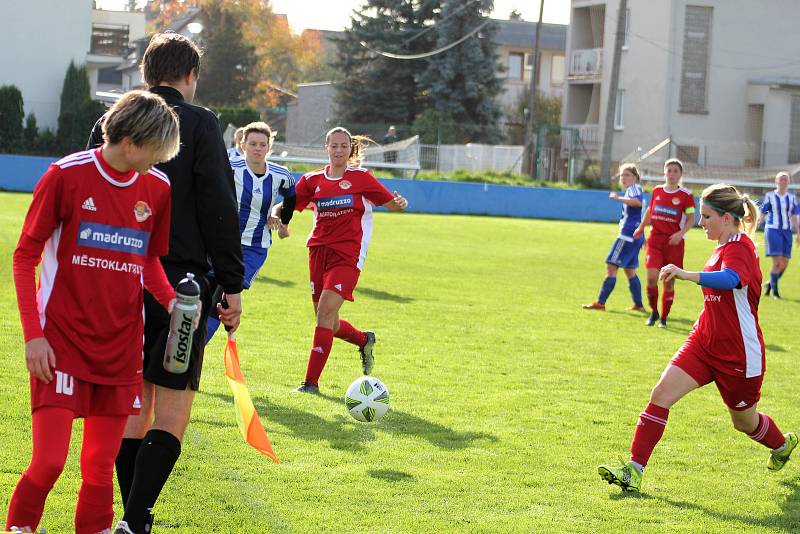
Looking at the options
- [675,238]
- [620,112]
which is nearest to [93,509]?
[675,238]

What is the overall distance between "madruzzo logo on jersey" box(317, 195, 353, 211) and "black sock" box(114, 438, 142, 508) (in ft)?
14.5

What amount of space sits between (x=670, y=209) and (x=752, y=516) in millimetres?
8290

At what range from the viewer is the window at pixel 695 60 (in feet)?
151

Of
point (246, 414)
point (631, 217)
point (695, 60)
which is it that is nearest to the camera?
point (246, 414)

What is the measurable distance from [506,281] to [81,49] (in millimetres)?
29132

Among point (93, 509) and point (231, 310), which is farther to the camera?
point (231, 310)

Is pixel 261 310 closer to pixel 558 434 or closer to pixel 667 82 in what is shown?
pixel 558 434

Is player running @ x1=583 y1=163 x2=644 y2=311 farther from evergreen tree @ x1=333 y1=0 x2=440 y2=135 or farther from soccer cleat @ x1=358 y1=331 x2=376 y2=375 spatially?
evergreen tree @ x1=333 y1=0 x2=440 y2=135

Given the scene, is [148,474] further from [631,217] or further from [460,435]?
[631,217]

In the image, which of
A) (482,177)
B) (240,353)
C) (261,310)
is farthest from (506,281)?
(482,177)

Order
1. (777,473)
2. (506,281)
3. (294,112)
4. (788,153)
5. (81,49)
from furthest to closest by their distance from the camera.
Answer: (294,112) < (788,153) < (81,49) < (506,281) < (777,473)

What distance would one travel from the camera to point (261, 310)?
12.2m

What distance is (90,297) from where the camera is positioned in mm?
3781

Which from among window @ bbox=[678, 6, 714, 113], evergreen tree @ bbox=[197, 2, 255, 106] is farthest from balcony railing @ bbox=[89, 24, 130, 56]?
window @ bbox=[678, 6, 714, 113]
